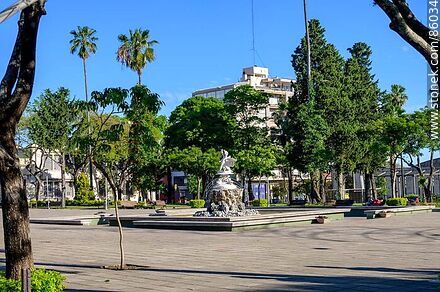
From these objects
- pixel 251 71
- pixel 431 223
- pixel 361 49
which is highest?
pixel 251 71

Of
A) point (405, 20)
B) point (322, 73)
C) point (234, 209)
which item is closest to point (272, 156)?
point (322, 73)

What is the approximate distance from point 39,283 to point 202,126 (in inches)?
1981

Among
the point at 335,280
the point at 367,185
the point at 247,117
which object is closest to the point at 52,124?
the point at 247,117

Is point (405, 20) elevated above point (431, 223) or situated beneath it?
elevated above

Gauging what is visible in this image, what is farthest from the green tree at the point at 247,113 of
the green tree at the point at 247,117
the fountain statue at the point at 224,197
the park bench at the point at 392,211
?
the fountain statue at the point at 224,197

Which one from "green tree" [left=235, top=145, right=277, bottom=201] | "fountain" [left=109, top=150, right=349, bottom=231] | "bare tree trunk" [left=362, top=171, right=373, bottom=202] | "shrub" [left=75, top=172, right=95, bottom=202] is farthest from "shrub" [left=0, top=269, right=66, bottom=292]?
"shrub" [left=75, top=172, right=95, bottom=202]

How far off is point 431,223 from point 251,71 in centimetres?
10117

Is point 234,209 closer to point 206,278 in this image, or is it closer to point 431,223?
point 431,223

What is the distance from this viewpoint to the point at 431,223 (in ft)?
85.1

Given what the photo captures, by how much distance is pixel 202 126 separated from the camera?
58.1 meters

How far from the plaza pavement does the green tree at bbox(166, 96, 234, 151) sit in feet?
108

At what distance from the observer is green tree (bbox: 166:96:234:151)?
56.3 metres

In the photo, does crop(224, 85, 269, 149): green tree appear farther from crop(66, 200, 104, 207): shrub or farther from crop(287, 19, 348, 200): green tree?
crop(66, 200, 104, 207): shrub

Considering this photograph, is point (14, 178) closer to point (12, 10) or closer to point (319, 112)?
point (12, 10)
